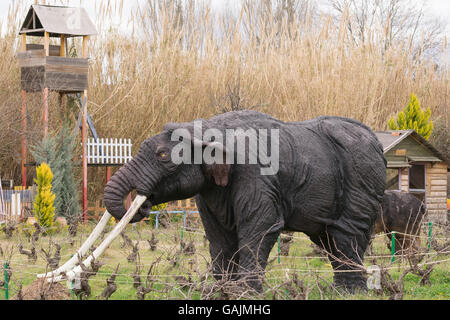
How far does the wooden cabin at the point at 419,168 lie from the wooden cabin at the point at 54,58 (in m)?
5.83

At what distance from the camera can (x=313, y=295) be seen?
5520 millimetres

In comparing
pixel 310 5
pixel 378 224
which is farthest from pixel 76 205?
pixel 310 5

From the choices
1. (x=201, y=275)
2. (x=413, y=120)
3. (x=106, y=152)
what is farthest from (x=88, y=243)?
(x=413, y=120)

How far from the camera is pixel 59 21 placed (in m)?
13.4

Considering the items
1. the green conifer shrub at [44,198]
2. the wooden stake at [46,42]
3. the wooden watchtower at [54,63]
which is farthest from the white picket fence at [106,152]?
the wooden stake at [46,42]

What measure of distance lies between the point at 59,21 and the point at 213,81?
4351mm

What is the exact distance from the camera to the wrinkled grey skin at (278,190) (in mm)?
4910

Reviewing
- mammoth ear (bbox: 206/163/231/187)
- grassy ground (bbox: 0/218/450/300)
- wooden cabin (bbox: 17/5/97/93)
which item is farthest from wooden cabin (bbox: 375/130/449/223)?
mammoth ear (bbox: 206/163/231/187)

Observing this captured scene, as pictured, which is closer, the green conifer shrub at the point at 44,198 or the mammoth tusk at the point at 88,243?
the mammoth tusk at the point at 88,243

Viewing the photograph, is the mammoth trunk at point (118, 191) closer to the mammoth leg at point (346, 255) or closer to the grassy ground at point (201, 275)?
the grassy ground at point (201, 275)

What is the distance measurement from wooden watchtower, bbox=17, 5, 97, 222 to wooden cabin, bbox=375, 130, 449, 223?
5723 millimetres

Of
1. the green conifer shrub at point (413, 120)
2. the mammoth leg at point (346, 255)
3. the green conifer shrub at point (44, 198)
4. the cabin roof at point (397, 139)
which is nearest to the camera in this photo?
the mammoth leg at point (346, 255)

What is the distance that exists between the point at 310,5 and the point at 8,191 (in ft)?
56.2

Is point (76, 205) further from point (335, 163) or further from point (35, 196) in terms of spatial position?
point (335, 163)
